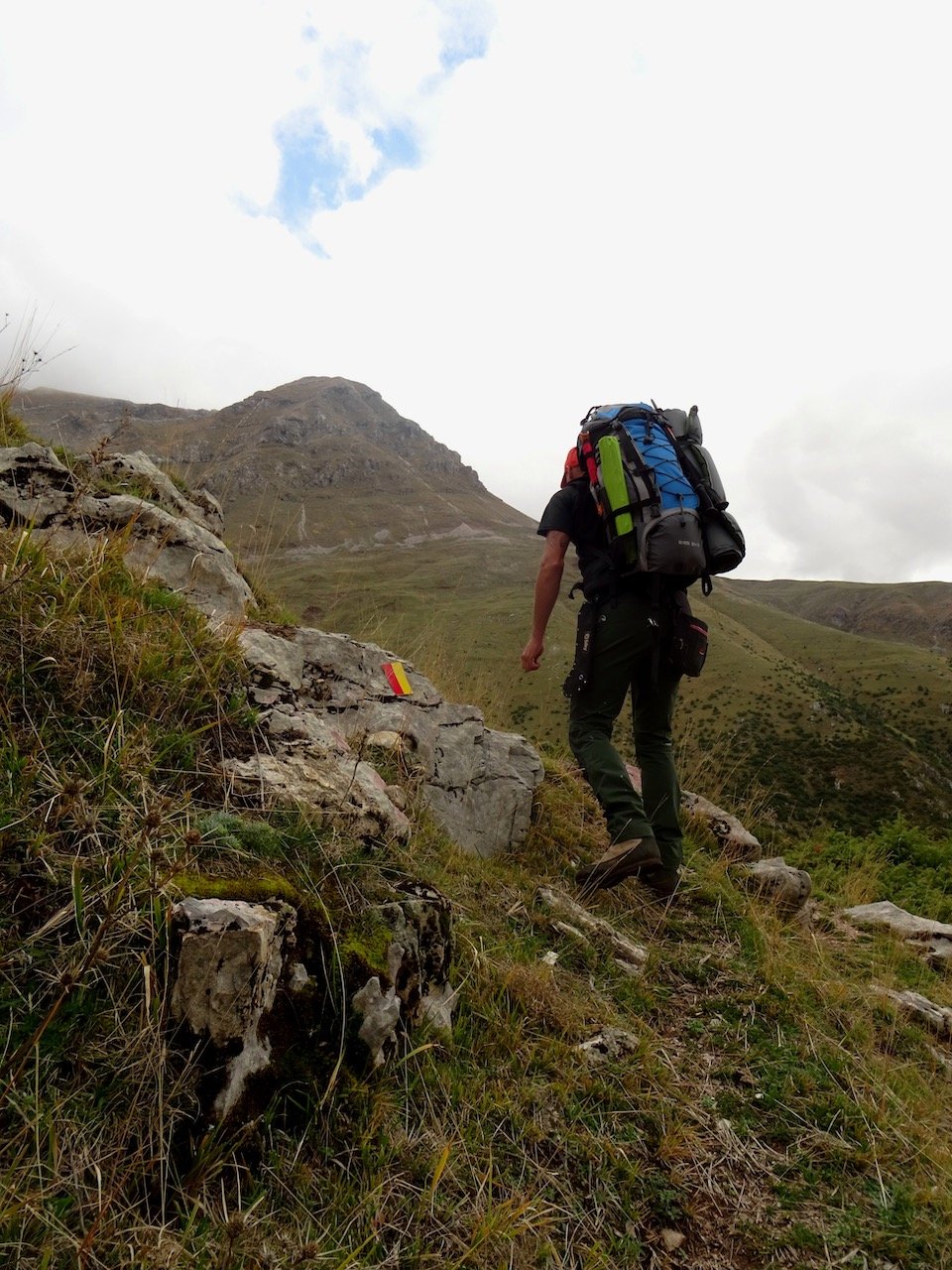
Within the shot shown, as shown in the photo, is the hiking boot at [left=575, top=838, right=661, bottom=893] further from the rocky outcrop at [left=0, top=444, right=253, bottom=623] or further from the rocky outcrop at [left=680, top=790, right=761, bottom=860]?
the rocky outcrop at [left=0, top=444, right=253, bottom=623]

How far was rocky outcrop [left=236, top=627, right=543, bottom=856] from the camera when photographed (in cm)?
279

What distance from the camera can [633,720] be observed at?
416 centimetres

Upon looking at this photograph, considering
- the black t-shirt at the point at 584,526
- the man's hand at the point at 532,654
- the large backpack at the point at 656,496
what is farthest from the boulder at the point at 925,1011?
the black t-shirt at the point at 584,526

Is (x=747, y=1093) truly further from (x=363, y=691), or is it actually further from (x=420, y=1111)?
(x=363, y=691)

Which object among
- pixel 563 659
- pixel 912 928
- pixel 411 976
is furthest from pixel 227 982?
pixel 563 659

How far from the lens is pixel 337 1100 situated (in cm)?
187

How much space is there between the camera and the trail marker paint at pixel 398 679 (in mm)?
4957

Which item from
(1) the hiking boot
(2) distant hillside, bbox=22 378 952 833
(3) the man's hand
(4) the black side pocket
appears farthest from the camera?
(2) distant hillside, bbox=22 378 952 833

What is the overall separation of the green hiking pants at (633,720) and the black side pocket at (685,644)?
0.24ft

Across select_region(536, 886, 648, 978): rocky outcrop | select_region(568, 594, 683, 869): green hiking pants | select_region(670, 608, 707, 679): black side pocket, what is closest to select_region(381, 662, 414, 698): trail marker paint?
select_region(568, 594, 683, 869): green hiking pants

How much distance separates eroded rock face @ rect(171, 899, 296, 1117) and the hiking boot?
2.44m

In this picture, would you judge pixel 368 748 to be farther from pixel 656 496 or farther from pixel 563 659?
pixel 563 659

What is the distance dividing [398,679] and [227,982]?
335cm

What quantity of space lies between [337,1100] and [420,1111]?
276 mm
